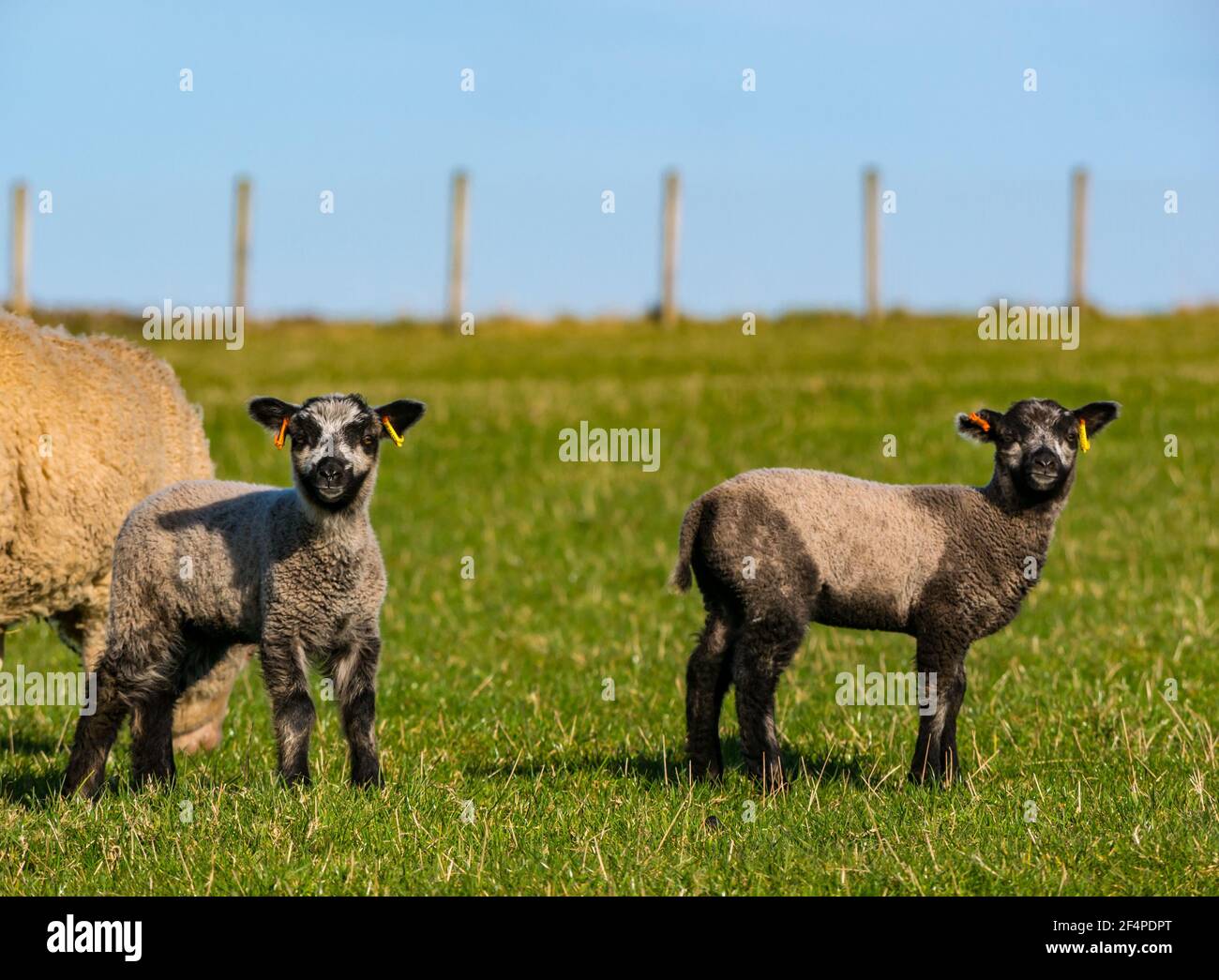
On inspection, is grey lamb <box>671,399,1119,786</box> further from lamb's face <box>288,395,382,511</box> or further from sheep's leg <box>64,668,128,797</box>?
sheep's leg <box>64,668,128,797</box>

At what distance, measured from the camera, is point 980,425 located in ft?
22.2

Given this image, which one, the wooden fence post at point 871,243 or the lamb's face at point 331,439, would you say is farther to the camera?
the wooden fence post at point 871,243

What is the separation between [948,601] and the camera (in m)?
6.86

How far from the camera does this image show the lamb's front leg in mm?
6758

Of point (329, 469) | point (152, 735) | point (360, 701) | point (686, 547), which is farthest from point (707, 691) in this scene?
point (152, 735)

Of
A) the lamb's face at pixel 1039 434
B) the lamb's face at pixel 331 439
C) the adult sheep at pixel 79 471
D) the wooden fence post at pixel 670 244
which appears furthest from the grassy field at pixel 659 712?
the wooden fence post at pixel 670 244

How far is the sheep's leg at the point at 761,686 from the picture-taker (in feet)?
21.8

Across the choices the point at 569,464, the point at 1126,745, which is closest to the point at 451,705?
the point at 1126,745

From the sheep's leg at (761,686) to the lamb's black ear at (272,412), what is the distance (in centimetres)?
221

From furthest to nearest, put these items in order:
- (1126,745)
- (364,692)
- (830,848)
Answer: (1126,745) → (364,692) → (830,848)

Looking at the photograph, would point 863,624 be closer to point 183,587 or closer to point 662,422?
point 183,587

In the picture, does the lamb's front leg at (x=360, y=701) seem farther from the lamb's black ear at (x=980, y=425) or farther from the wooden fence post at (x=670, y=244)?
the wooden fence post at (x=670, y=244)
